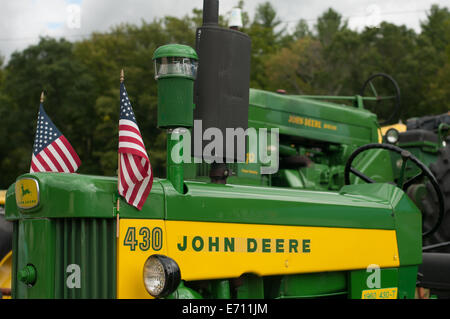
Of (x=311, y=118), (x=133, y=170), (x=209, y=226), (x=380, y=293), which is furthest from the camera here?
(x=311, y=118)

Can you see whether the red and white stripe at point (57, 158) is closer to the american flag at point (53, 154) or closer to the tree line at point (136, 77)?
the american flag at point (53, 154)

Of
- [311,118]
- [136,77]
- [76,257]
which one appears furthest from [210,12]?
[136,77]

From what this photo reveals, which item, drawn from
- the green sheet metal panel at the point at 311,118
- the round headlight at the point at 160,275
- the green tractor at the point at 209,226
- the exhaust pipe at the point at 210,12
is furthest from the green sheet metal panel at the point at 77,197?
the green sheet metal panel at the point at 311,118

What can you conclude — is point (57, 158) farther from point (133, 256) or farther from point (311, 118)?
point (311, 118)

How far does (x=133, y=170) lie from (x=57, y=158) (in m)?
0.67

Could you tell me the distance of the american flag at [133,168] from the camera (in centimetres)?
248

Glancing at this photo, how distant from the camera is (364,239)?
3.28 metres

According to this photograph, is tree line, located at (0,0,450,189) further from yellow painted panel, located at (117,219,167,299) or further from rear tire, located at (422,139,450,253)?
yellow painted panel, located at (117,219,167,299)

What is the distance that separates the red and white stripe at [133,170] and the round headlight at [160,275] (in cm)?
23

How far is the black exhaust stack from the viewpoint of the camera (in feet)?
10.1

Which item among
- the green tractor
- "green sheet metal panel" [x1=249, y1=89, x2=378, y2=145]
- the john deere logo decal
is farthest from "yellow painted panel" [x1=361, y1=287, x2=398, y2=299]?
"green sheet metal panel" [x1=249, y1=89, x2=378, y2=145]

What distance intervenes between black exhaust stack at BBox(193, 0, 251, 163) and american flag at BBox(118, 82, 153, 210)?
538mm

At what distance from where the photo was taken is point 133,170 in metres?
2.50
